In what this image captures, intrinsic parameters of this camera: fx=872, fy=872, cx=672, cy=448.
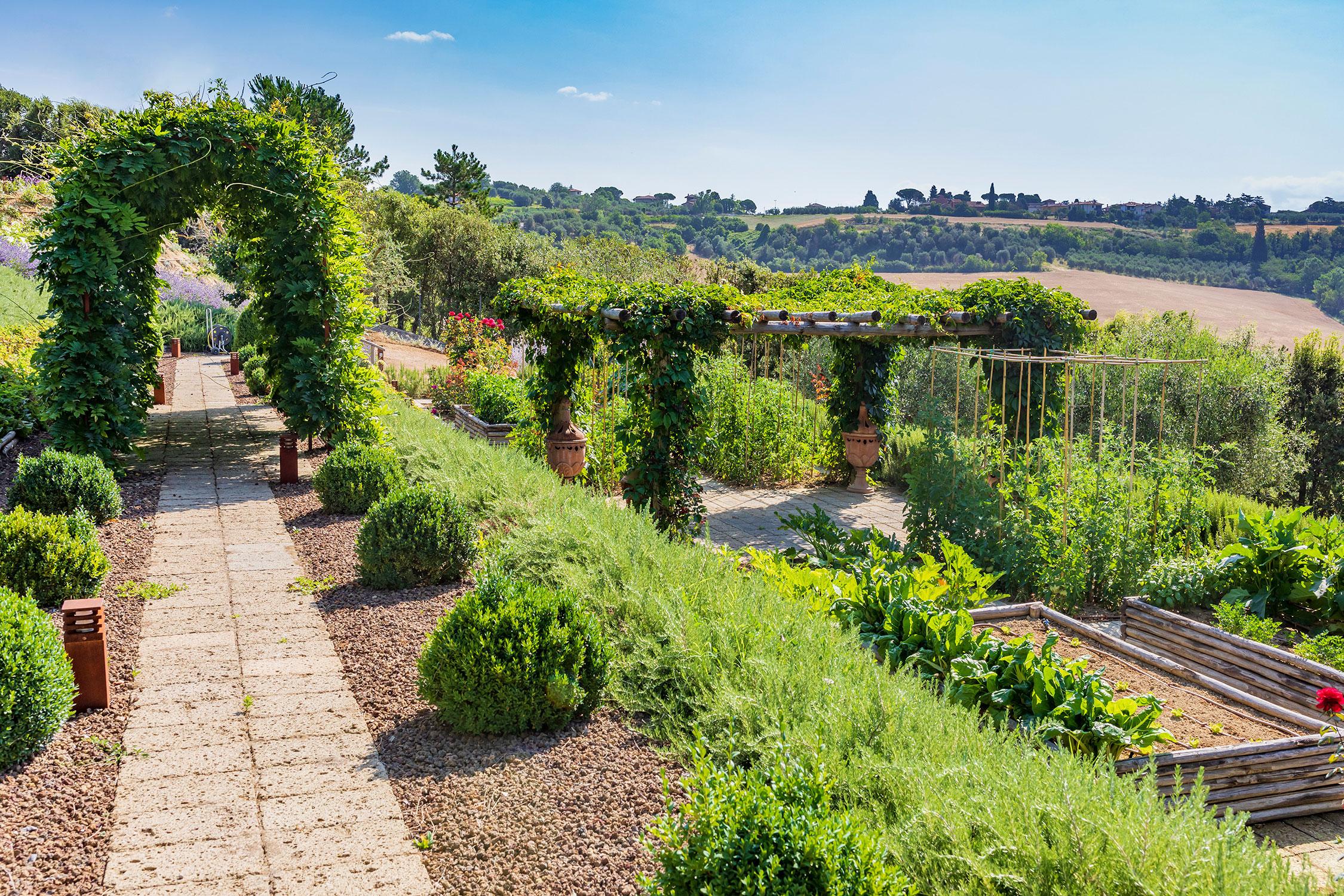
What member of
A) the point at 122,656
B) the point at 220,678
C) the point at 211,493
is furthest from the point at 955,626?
the point at 211,493

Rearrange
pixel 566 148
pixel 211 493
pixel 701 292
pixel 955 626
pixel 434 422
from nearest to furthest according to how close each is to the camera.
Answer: pixel 955 626, pixel 701 292, pixel 211 493, pixel 434 422, pixel 566 148

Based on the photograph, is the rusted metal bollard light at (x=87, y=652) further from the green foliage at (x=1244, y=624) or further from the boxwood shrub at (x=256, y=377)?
the boxwood shrub at (x=256, y=377)

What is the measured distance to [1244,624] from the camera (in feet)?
16.2

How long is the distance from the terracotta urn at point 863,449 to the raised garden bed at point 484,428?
4045 mm

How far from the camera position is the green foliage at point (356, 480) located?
22.4 ft

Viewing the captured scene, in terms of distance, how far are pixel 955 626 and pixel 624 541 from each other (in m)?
1.69

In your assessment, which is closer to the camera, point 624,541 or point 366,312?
point 624,541

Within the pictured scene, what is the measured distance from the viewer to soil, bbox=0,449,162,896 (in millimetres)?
2555

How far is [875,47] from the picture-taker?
9.23 meters

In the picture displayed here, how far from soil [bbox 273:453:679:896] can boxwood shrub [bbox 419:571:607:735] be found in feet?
0.26

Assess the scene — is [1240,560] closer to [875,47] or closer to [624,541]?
[624,541]

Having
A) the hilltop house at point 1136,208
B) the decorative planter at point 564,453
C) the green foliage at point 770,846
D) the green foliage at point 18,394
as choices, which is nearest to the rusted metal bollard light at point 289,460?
the green foliage at point 18,394

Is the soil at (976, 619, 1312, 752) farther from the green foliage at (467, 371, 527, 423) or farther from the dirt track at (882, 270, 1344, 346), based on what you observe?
the dirt track at (882, 270, 1344, 346)

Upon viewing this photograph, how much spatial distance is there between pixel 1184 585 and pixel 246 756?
5.47 metres
